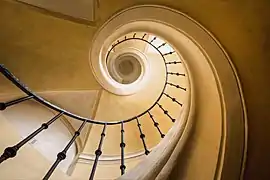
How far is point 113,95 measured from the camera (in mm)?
5555

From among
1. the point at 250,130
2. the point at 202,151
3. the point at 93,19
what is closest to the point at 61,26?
the point at 93,19

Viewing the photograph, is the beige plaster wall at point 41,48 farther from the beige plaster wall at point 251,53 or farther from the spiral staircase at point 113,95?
the beige plaster wall at point 251,53

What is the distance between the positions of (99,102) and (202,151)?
3.52 meters

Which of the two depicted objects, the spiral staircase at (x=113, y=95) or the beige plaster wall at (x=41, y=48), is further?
the beige plaster wall at (x=41, y=48)

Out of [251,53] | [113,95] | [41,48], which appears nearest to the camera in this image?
[251,53]

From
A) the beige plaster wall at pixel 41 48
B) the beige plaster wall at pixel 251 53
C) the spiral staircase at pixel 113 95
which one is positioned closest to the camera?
the beige plaster wall at pixel 251 53

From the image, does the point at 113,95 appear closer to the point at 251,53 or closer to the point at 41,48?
the point at 41,48

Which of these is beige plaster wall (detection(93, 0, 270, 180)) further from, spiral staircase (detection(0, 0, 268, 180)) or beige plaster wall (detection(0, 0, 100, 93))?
beige plaster wall (detection(0, 0, 100, 93))

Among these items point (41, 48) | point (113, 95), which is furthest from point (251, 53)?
point (113, 95)

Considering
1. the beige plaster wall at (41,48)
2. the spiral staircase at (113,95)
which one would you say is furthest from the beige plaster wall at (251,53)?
the beige plaster wall at (41,48)

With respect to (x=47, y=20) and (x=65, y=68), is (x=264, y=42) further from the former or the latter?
(x=65, y=68)

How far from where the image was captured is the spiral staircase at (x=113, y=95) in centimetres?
197

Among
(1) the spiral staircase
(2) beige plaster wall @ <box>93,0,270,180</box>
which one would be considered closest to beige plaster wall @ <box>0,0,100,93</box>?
(1) the spiral staircase

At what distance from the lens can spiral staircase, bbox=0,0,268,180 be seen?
6.45ft
